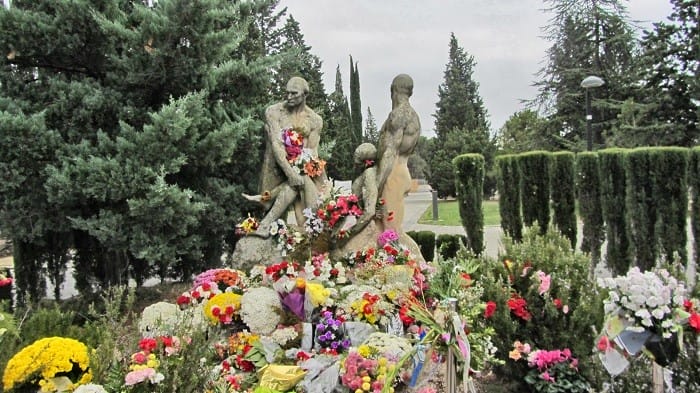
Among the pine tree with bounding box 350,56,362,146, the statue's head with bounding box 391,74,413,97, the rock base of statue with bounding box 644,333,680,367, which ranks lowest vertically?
the rock base of statue with bounding box 644,333,680,367

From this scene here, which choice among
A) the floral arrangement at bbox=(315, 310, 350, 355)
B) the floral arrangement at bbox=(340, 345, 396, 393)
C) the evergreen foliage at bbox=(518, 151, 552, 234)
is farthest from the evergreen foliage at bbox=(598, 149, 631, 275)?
the floral arrangement at bbox=(340, 345, 396, 393)

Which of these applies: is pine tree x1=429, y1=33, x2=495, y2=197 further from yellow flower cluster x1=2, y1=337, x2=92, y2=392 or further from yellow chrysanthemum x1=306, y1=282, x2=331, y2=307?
yellow flower cluster x1=2, y1=337, x2=92, y2=392

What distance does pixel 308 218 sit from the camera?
17.7 feet

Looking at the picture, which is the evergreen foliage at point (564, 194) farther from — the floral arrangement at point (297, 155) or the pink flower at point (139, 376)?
the pink flower at point (139, 376)

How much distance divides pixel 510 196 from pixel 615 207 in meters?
1.90

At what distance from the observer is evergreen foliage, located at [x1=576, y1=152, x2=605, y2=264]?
848 cm

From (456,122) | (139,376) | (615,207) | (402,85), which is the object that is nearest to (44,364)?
(139,376)

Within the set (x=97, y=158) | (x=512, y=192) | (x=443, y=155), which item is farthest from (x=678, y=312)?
(x=443, y=155)

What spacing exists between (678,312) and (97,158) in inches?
214

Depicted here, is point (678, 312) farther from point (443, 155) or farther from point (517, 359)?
point (443, 155)

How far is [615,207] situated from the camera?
8.02 m

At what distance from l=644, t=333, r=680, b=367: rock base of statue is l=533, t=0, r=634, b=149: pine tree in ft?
71.3

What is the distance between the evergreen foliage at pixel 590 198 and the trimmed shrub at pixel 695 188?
1399mm

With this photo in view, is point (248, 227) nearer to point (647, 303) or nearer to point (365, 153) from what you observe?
point (365, 153)
